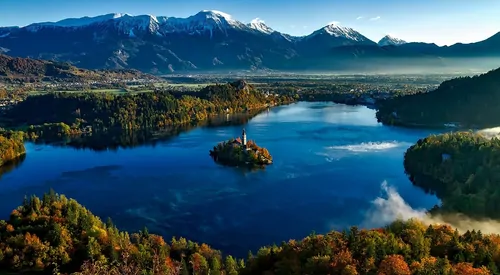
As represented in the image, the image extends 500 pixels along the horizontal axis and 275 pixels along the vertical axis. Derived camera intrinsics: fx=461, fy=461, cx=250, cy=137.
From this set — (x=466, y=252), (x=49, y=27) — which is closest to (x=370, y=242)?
(x=466, y=252)

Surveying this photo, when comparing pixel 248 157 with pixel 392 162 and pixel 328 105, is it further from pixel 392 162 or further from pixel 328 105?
pixel 328 105

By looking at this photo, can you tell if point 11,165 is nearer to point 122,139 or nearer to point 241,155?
point 122,139

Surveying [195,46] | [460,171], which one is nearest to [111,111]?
[460,171]

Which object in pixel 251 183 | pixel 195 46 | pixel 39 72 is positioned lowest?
pixel 251 183

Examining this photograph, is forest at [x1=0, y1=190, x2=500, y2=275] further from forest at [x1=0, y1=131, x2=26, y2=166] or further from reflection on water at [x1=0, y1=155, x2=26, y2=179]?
forest at [x1=0, y1=131, x2=26, y2=166]

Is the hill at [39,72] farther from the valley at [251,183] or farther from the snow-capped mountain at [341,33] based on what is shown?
the snow-capped mountain at [341,33]

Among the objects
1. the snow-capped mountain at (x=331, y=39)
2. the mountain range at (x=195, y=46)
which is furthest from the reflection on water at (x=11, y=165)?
the snow-capped mountain at (x=331, y=39)

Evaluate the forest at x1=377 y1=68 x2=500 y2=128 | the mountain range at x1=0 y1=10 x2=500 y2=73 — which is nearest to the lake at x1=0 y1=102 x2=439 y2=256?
the forest at x1=377 y1=68 x2=500 y2=128
